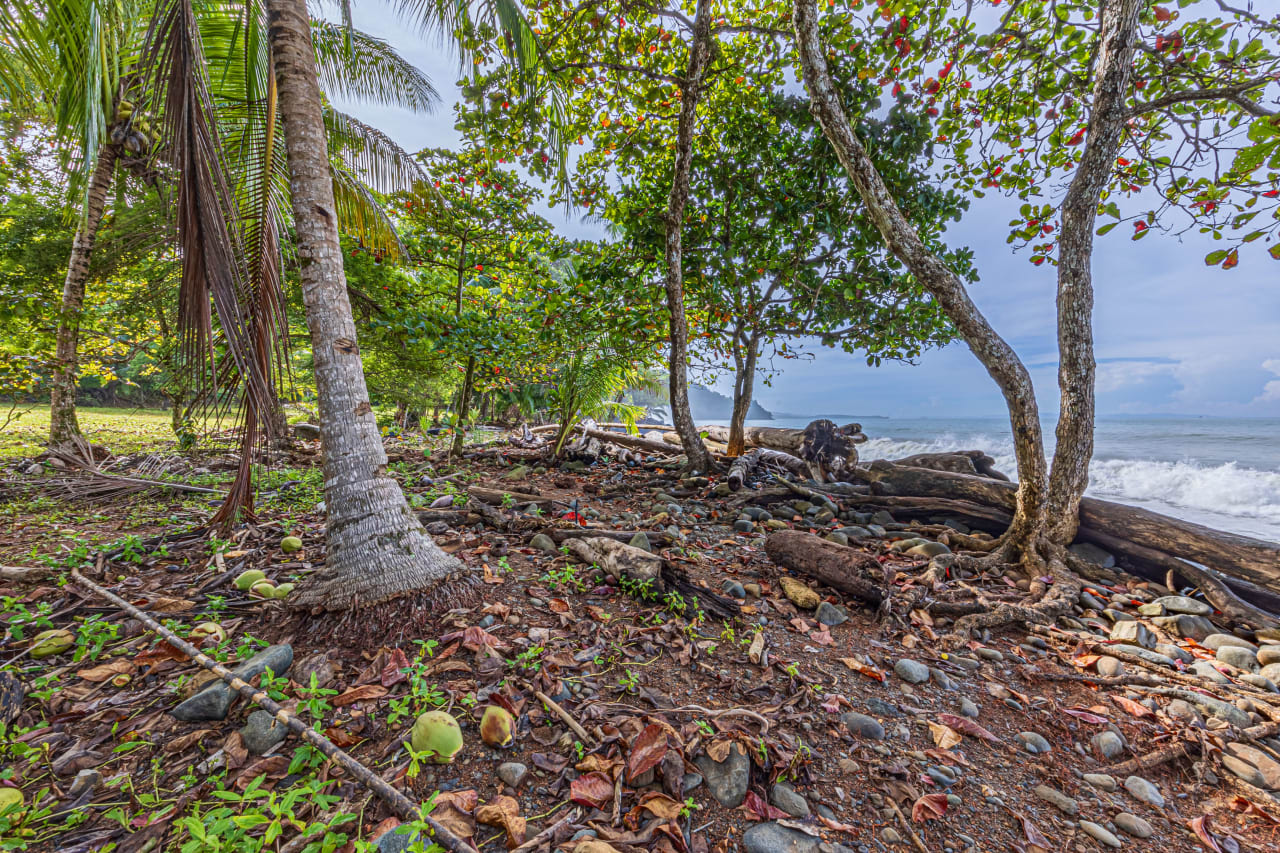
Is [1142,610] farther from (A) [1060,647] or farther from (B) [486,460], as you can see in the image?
(B) [486,460]

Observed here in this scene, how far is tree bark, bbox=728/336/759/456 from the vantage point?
8.28 meters

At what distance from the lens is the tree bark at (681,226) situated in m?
5.10

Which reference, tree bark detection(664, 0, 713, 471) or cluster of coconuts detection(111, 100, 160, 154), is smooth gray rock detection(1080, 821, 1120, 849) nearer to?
tree bark detection(664, 0, 713, 471)

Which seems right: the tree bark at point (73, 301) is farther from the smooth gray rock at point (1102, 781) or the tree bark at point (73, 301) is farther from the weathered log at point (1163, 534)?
the weathered log at point (1163, 534)

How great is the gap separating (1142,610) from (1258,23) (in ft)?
15.8

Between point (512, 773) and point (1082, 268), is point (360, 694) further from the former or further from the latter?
point (1082, 268)

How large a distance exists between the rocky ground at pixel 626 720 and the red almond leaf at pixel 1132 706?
11mm

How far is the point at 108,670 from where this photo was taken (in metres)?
1.91

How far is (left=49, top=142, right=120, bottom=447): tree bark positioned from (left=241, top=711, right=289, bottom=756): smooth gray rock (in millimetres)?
6811

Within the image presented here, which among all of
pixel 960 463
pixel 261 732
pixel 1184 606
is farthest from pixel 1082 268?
pixel 261 732

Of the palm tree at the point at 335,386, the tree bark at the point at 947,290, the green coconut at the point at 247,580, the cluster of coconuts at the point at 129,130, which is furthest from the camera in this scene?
the cluster of coconuts at the point at 129,130

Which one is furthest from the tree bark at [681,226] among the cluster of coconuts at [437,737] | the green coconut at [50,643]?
the green coconut at [50,643]

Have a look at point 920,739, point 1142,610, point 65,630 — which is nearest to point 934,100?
point 1142,610

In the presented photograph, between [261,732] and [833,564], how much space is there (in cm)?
329
